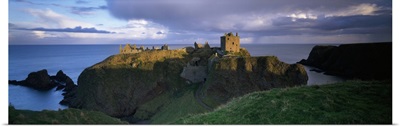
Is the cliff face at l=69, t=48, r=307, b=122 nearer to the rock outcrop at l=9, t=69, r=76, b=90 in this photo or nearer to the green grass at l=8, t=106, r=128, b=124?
the rock outcrop at l=9, t=69, r=76, b=90

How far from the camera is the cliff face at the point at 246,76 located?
1096 inches

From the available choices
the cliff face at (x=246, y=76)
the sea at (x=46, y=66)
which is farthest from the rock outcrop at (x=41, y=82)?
the cliff face at (x=246, y=76)

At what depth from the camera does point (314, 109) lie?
7211 mm

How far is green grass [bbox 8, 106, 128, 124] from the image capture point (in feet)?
24.0

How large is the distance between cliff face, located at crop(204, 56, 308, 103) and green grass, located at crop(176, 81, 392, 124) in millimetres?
18896

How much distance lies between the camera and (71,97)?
37.9 metres

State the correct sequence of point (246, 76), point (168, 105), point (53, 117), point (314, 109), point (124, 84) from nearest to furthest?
point (314, 109)
point (53, 117)
point (246, 76)
point (168, 105)
point (124, 84)

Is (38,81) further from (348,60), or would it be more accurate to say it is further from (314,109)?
(348,60)

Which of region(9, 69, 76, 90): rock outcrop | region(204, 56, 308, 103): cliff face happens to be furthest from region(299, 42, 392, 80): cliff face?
region(9, 69, 76, 90): rock outcrop

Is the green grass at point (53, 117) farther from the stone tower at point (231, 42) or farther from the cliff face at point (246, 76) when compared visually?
the stone tower at point (231, 42)

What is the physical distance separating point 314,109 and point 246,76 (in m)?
21.8

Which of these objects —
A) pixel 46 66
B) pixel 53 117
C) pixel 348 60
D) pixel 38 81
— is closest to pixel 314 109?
pixel 53 117

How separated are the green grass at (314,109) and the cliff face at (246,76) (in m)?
18.9
